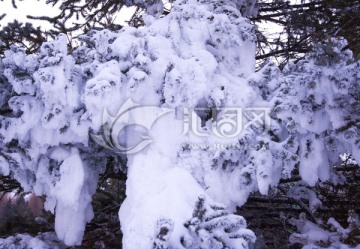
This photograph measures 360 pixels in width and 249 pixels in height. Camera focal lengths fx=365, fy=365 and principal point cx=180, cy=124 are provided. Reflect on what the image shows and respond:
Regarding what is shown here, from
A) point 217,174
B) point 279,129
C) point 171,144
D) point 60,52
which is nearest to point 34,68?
point 60,52

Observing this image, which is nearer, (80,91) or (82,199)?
(80,91)

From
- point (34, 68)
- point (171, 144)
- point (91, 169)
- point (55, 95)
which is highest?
point (34, 68)

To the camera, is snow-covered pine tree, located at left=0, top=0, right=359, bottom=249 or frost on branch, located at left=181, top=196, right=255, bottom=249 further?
snow-covered pine tree, located at left=0, top=0, right=359, bottom=249

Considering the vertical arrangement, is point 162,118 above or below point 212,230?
above

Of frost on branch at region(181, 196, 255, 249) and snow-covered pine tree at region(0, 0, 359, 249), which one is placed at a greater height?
snow-covered pine tree at region(0, 0, 359, 249)

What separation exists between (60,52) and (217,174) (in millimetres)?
1822

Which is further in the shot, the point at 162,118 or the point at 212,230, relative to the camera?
the point at 162,118

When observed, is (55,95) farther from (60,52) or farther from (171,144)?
(171,144)

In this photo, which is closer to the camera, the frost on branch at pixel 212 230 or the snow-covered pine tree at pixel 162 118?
the frost on branch at pixel 212 230

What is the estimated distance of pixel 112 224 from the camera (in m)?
5.34

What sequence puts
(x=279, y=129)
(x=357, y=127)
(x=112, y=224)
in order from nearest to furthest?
(x=357, y=127), (x=279, y=129), (x=112, y=224)

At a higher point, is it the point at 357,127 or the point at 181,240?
the point at 357,127

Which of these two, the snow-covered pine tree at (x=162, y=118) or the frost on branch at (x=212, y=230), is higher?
the snow-covered pine tree at (x=162, y=118)

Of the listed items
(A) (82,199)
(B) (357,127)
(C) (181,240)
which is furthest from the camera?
(A) (82,199)
